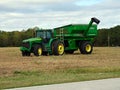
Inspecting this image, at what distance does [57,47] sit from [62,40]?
6.32 ft

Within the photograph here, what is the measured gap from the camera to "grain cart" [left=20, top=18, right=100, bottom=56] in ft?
116

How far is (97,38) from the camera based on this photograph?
101750 mm

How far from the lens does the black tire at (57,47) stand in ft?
115

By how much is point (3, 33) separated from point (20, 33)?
17.8ft

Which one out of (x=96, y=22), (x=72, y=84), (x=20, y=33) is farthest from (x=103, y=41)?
(x=72, y=84)

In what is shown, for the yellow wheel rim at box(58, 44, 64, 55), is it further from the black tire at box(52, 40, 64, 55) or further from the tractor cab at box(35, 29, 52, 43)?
the tractor cab at box(35, 29, 52, 43)

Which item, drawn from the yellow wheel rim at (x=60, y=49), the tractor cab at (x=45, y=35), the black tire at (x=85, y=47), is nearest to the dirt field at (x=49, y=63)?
the yellow wheel rim at (x=60, y=49)

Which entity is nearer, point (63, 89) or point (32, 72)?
point (63, 89)

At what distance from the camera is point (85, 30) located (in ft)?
125

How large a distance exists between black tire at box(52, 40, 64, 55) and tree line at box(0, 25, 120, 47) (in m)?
63.6

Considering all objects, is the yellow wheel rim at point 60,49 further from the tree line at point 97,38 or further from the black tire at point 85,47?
the tree line at point 97,38

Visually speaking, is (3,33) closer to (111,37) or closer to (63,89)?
(111,37)

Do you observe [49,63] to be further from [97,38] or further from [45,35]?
[97,38]

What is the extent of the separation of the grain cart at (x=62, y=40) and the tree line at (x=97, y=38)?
60.5 meters
